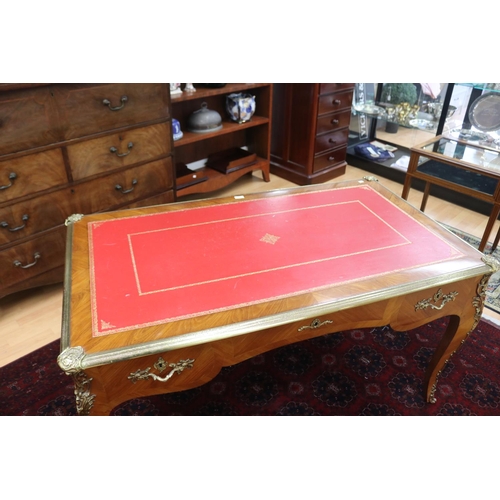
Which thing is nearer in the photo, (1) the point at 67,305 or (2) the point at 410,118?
(1) the point at 67,305

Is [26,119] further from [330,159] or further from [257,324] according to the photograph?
[330,159]

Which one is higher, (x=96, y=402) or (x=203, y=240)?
(x=203, y=240)

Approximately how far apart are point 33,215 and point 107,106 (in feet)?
Result: 2.27

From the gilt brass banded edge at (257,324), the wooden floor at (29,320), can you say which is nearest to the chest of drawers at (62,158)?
the wooden floor at (29,320)

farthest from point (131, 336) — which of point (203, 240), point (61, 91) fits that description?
point (61, 91)

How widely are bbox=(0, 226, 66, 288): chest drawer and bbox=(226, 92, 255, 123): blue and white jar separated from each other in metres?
1.71

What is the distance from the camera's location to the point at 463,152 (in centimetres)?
296

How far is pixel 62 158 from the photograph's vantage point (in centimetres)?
220

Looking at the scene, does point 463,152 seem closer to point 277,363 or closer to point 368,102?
point 368,102

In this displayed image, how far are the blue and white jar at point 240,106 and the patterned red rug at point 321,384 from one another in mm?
2000

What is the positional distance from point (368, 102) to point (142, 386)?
12.2ft

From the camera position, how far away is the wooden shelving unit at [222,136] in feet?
10.4

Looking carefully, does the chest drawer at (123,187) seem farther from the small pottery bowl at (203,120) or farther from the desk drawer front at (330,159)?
the desk drawer front at (330,159)

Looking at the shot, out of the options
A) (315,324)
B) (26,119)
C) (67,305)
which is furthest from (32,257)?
(315,324)
